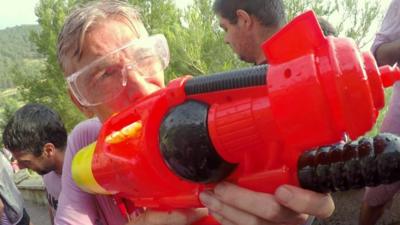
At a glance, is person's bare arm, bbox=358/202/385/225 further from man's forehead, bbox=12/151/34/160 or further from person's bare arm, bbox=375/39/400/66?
man's forehead, bbox=12/151/34/160

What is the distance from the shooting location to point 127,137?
2.86ft

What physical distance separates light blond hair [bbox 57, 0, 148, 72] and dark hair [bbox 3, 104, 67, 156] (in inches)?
85.0

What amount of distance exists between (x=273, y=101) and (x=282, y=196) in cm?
16

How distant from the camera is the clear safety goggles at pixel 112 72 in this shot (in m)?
1.14

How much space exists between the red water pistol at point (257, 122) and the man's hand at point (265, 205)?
1 centimetres

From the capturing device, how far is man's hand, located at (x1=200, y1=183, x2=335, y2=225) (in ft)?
2.28

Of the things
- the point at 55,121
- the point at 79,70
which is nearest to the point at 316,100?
the point at 79,70

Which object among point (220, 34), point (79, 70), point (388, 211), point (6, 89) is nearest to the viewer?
point (79, 70)

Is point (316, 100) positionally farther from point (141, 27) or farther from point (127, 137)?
point (141, 27)

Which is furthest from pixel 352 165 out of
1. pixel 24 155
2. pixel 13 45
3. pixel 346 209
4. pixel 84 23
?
pixel 13 45

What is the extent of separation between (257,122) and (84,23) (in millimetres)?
718

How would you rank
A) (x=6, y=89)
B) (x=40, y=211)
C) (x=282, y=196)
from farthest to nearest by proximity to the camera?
(x=6, y=89) → (x=40, y=211) → (x=282, y=196)

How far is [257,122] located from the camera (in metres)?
0.68

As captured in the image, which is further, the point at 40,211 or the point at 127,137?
the point at 40,211
